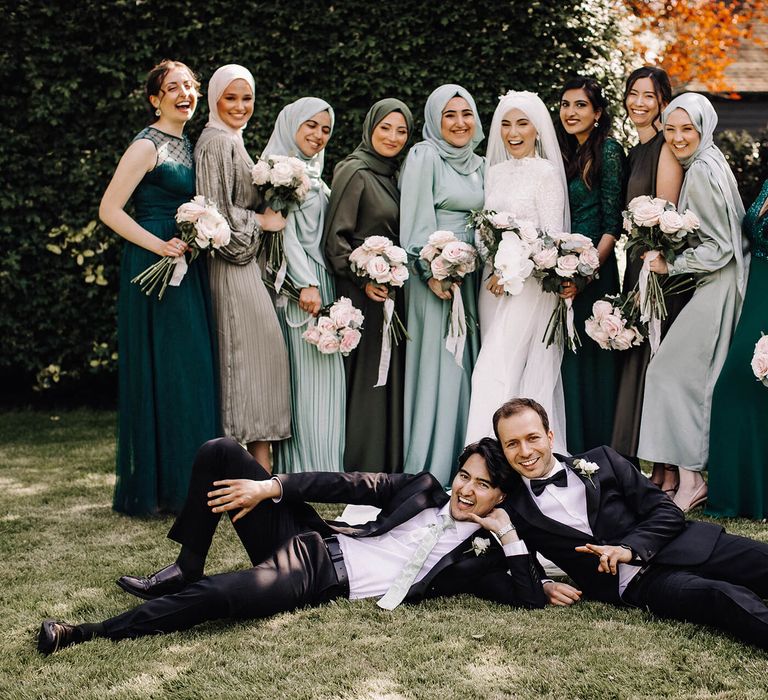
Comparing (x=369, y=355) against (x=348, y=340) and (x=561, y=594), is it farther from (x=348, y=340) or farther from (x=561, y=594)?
(x=561, y=594)

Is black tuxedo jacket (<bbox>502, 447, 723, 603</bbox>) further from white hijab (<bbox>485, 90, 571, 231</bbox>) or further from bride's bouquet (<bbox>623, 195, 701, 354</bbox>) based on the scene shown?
white hijab (<bbox>485, 90, 571, 231</bbox>)

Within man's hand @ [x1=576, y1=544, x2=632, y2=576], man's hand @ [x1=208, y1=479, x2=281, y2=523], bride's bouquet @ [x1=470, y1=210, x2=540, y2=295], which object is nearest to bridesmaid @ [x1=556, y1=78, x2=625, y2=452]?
bride's bouquet @ [x1=470, y1=210, x2=540, y2=295]

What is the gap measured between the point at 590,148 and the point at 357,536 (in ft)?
9.50

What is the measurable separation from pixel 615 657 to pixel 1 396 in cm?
732


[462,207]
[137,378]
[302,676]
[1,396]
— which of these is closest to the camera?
[302,676]

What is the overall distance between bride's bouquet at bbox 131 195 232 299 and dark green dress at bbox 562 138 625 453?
79.9 inches

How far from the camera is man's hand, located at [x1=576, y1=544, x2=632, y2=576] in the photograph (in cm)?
366

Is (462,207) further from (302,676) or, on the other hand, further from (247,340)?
(302,676)

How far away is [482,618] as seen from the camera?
3787 millimetres

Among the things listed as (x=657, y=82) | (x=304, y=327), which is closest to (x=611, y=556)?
(x=304, y=327)

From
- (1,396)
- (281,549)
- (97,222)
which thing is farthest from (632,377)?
(1,396)

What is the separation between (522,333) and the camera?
560cm

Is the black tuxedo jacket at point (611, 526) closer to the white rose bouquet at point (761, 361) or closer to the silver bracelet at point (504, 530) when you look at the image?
the silver bracelet at point (504, 530)

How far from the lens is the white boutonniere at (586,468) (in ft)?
12.7
